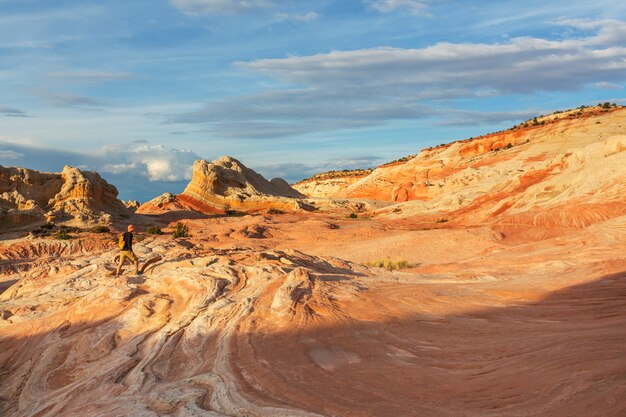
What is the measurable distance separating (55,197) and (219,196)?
19.3 meters

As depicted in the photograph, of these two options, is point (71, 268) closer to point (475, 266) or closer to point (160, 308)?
point (160, 308)

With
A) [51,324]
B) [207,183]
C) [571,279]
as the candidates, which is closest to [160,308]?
[51,324]

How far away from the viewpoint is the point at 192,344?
11.4m

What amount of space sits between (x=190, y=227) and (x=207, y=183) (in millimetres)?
18590

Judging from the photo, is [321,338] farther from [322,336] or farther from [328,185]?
[328,185]

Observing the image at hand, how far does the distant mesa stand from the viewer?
5516 centimetres

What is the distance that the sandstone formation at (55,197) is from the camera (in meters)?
37.5

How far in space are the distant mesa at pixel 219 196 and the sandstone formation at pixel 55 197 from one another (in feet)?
33.7

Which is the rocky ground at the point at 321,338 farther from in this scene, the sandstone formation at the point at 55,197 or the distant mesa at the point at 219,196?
the distant mesa at the point at 219,196

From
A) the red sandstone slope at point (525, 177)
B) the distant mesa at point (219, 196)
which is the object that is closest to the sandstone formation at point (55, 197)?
the distant mesa at point (219, 196)

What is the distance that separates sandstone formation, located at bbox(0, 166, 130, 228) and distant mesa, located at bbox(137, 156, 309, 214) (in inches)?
404

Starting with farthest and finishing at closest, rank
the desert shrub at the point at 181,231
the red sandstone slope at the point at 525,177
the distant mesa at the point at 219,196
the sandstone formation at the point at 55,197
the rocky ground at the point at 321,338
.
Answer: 1. the distant mesa at the point at 219,196
2. the sandstone formation at the point at 55,197
3. the desert shrub at the point at 181,231
4. the red sandstone slope at the point at 525,177
5. the rocky ground at the point at 321,338

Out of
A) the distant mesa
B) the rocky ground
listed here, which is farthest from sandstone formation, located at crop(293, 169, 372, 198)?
the rocky ground

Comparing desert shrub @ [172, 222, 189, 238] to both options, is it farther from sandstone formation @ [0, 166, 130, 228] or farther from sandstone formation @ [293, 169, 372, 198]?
sandstone formation @ [293, 169, 372, 198]
